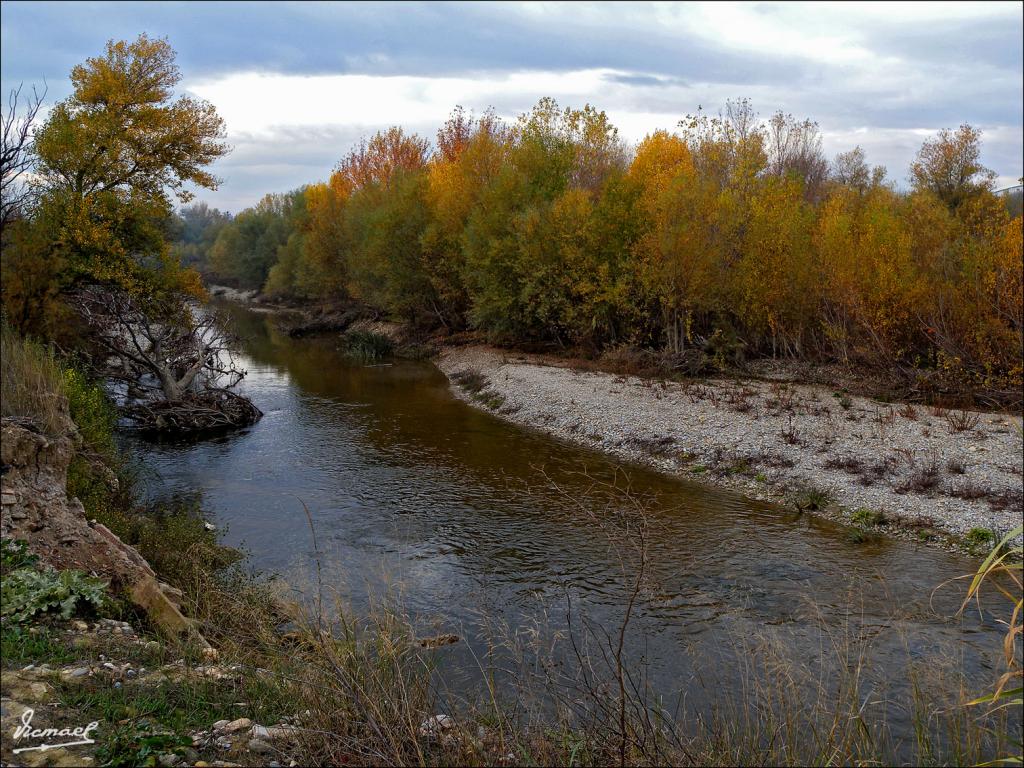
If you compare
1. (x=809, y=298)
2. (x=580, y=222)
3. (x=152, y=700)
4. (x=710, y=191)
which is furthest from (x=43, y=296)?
(x=809, y=298)

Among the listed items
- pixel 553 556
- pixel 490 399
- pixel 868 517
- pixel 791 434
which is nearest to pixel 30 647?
pixel 553 556

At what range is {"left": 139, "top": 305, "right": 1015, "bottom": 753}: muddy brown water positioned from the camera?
386 inches

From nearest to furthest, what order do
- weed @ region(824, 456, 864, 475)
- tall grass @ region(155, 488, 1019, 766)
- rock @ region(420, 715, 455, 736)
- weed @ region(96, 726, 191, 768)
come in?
weed @ region(96, 726, 191, 768)
tall grass @ region(155, 488, 1019, 766)
rock @ region(420, 715, 455, 736)
weed @ region(824, 456, 864, 475)

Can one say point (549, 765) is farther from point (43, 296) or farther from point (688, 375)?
point (688, 375)

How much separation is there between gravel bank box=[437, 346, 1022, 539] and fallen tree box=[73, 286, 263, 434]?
10720mm

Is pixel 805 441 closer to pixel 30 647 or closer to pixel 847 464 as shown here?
pixel 847 464

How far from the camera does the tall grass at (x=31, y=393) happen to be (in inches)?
437

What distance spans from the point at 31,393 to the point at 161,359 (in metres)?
14.5

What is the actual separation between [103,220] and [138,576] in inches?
811

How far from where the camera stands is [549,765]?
530 centimetres

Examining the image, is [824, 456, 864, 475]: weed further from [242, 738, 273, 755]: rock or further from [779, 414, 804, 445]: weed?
[242, 738, 273, 755]: rock

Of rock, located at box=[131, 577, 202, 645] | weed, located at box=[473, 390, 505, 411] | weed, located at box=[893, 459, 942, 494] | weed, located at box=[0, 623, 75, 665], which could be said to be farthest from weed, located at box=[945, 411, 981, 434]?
weed, located at box=[0, 623, 75, 665]

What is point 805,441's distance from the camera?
20.5 metres
